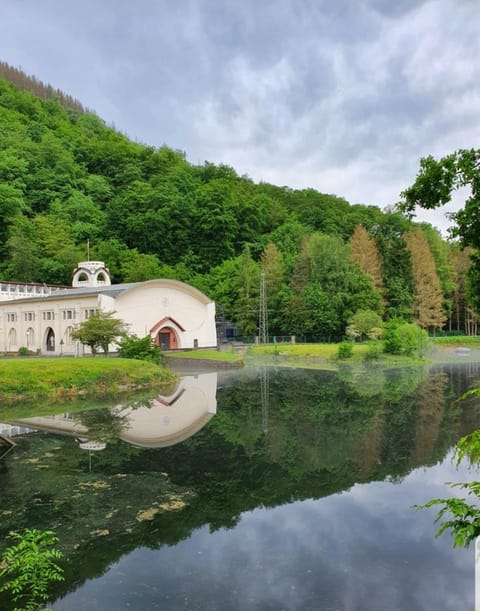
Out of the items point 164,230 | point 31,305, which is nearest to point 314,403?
point 31,305

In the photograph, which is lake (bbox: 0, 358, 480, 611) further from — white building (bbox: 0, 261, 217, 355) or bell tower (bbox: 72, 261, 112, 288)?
bell tower (bbox: 72, 261, 112, 288)

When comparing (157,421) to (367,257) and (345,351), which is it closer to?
(345,351)

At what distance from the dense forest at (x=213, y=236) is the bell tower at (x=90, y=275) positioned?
25.4 ft

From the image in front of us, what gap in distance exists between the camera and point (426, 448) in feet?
33.9

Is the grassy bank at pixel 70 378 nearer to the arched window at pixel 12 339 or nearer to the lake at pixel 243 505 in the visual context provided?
the lake at pixel 243 505

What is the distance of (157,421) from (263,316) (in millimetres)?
31729

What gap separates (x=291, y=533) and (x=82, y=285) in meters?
36.8

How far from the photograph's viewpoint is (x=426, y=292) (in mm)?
47000

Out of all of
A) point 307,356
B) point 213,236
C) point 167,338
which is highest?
point 213,236

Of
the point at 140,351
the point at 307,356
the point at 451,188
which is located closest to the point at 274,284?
the point at 307,356

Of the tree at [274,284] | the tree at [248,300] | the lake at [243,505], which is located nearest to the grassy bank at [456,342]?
the tree at [274,284]

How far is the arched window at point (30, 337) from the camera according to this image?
35.3 meters

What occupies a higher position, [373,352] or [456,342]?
[456,342]

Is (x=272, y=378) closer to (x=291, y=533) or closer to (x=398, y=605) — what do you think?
(x=291, y=533)
